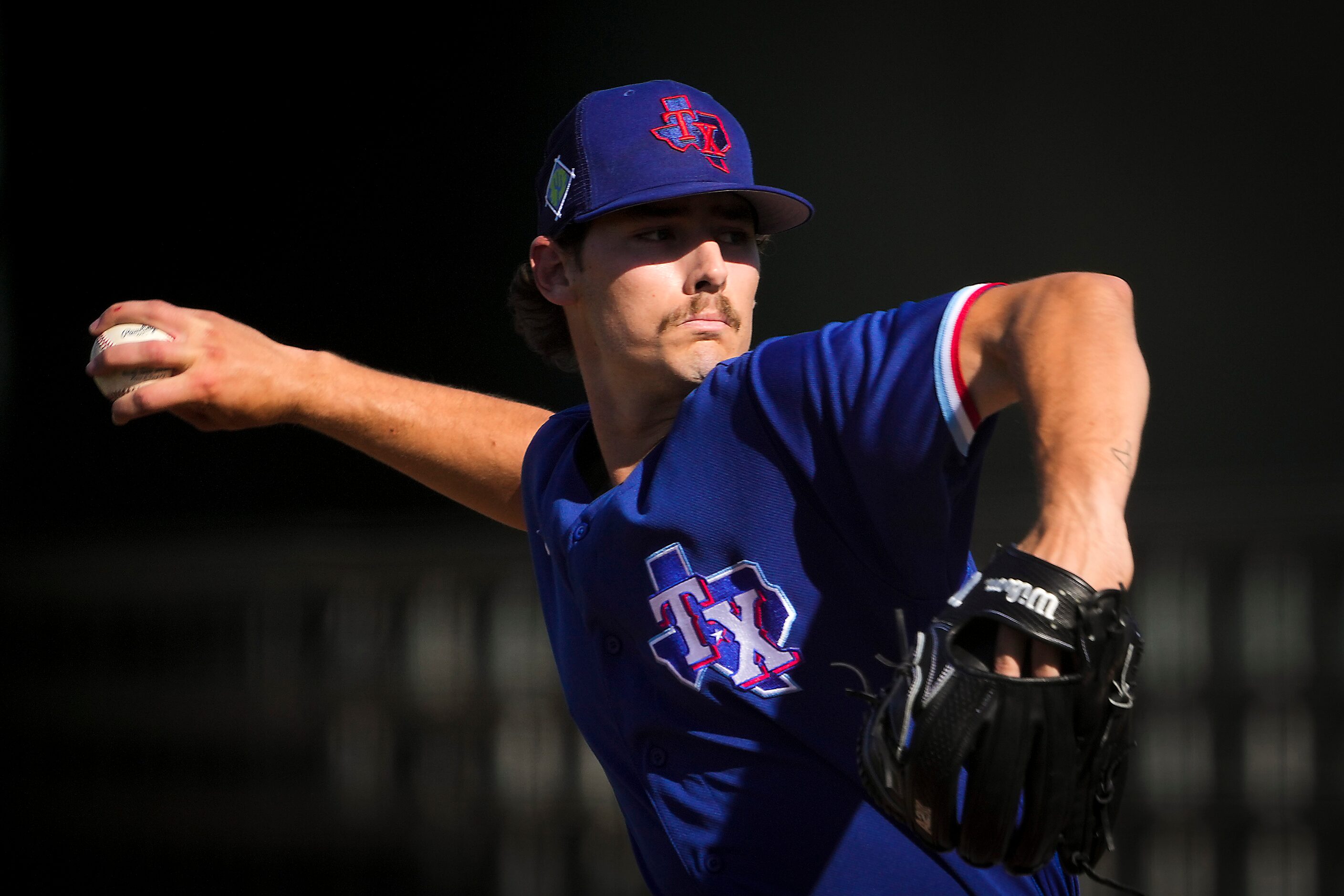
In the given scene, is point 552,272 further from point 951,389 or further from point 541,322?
point 951,389

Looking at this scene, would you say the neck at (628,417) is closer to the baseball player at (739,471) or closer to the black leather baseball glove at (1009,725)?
the baseball player at (739,471)

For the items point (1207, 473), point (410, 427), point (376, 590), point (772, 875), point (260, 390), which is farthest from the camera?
point (376, 590)

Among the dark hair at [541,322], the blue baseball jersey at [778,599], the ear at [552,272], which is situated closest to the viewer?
the blue baseball jersey at [778,599]

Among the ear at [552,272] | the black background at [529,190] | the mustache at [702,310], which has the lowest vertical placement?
the mustache at [702,310]

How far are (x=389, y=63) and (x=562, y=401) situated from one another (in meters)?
1.23

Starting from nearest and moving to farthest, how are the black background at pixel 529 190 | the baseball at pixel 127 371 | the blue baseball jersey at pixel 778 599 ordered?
the blue baseball jersey at pixel 778 599
the baseball at pixel 127 371
the black background at pixel 529 190

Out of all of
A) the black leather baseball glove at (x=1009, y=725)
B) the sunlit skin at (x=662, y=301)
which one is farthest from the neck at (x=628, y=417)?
the black leather baseball glove at (x=1009, y=725)

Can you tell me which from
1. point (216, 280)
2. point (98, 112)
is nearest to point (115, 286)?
point (216, 280)

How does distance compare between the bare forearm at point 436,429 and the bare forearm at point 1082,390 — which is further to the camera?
the bare forearm at point 436,429

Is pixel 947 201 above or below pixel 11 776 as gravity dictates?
above

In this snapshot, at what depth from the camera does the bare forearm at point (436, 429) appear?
1.95 m

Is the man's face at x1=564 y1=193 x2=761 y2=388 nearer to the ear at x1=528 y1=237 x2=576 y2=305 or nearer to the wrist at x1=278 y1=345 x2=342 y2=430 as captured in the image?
the ear at x1=528 y1=237 x2=576 y2=305

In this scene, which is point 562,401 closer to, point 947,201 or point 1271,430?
point 947,201

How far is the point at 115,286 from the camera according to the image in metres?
4.03
